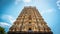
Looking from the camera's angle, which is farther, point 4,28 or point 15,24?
point 15,24

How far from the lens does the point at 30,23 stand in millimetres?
16375

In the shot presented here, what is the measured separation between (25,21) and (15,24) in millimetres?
688

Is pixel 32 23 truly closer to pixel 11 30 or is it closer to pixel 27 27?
pixel 27 27

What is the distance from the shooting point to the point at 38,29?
52.4 ft

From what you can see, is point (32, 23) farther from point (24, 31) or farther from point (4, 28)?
point (4, 28)

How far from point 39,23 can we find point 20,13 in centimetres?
141

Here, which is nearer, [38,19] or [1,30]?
[1,30]

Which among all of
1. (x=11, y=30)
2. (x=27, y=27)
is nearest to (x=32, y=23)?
(x=27, y=27)

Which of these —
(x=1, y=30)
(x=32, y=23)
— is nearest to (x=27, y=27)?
(x=32, y=23)

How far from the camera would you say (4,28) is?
49.4 ft

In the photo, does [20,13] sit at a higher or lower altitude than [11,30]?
higher

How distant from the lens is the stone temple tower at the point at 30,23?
15906 millimetres

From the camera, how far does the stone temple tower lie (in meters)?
15.9

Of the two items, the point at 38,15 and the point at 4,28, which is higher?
the point at 38,15
